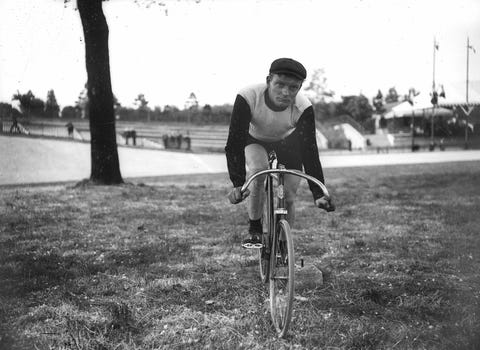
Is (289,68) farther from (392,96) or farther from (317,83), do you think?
(392,96)

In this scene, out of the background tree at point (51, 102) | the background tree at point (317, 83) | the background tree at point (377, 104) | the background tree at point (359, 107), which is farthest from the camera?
the background tree at point (377, 104)

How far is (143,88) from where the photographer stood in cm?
779

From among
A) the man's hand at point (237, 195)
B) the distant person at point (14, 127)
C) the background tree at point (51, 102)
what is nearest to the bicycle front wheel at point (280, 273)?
the man's hand at point (237, 195)

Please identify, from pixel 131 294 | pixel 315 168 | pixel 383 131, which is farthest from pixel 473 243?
pixel 383 131

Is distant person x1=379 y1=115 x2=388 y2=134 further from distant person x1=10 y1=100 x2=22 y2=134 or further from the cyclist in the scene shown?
the cyclist

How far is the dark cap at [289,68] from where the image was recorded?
3748 mm

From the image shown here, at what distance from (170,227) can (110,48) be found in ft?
10.0

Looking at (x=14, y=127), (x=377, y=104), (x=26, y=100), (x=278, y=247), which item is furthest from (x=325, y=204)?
(x=377, y=104)

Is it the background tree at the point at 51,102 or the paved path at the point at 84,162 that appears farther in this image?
the paved path at the point at 84,162

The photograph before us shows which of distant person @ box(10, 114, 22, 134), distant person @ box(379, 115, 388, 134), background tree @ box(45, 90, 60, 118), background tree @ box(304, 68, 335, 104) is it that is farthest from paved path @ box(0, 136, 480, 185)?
distant person @ box(379, 115, 388, 134)

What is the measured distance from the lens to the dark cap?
12.3 ft

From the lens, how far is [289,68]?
12.3ft

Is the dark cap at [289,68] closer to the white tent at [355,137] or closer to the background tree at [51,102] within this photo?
the background tree at [51,102]

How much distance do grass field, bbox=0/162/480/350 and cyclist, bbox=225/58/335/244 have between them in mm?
832
